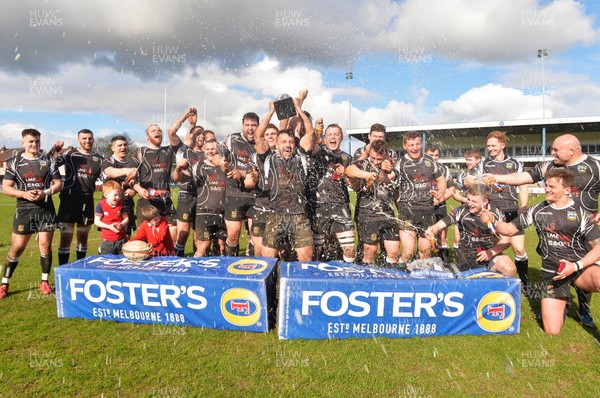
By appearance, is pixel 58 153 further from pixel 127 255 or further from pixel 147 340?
pixel 147 340

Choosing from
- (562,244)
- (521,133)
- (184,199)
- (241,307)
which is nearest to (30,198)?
(184,199)

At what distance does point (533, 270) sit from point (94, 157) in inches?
342

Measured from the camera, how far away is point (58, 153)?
6.61 metres

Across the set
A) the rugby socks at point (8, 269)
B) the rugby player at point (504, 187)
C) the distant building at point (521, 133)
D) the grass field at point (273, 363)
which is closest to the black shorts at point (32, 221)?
the rugby socks at point (8, 269)

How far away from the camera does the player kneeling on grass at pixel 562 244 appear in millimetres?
4418

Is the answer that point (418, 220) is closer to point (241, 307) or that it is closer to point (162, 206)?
point (241, 307)

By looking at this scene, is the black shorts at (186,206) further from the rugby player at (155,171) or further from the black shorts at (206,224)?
the black shorts at (206,224)

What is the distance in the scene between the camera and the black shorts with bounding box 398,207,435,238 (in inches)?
246

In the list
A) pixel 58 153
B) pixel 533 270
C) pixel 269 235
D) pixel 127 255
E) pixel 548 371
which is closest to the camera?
pixel 548 371

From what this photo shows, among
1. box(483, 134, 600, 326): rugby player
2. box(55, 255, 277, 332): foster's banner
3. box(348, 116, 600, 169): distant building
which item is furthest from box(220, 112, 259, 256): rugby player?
box(348, 116, 600, 169): distant building

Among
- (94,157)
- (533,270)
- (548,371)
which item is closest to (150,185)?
(94,157)

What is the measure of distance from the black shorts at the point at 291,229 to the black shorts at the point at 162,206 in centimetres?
261

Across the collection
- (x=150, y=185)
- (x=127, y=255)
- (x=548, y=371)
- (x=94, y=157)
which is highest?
(x=94, y=157)

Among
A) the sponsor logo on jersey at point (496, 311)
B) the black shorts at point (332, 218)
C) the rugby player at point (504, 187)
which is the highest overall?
the rugby player at point (504, 187)
